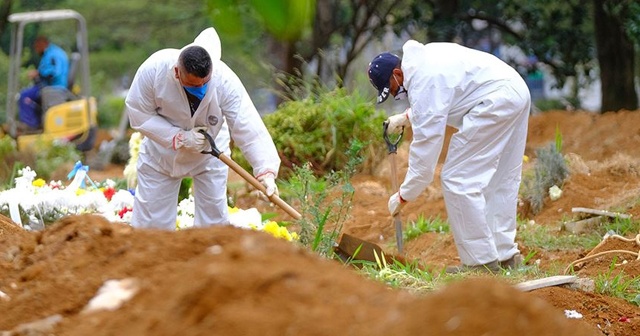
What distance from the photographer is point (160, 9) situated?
26.5m

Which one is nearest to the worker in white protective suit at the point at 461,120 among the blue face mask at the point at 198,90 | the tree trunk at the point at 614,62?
the blue face mask at the point at 198,90

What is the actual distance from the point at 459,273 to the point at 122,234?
123 inches

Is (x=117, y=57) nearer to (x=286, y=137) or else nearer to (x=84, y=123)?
(x=84, y=123)

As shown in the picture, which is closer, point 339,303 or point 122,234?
point 339,303

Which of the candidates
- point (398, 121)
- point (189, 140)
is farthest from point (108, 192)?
point (398, 121)

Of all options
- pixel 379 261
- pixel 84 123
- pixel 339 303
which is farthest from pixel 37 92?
pixel 339 303

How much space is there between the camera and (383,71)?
7.85 metres

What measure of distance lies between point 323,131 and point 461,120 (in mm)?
3923

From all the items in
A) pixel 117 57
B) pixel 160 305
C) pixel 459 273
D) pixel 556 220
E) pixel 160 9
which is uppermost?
pixel 160 305

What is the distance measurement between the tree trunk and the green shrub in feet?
16.6

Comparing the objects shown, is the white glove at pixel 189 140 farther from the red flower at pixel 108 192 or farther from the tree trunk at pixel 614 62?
the tree trunk at pixel 614 62

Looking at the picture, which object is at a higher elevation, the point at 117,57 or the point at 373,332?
the point at 373,332

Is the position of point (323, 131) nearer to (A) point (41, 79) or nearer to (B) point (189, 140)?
(B) point (189, 140)

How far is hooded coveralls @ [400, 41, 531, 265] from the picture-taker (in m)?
7.59
